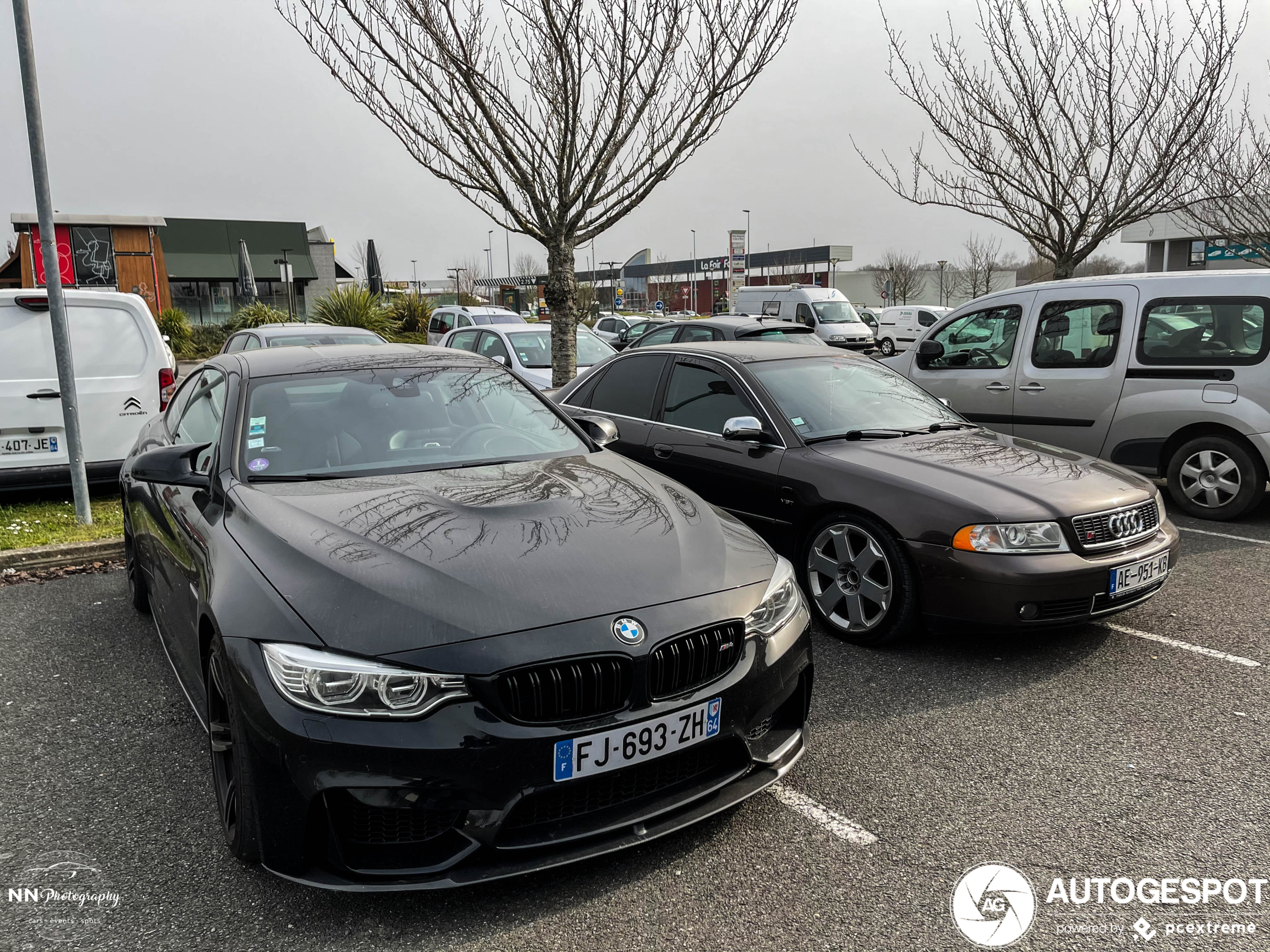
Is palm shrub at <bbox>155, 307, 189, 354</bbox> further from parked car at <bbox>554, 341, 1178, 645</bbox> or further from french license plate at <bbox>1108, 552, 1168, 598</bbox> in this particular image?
french license plate at <bbox>1108, 552, 1168, 598</bbox>

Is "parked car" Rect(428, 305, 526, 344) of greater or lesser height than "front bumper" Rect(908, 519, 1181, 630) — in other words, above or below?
above

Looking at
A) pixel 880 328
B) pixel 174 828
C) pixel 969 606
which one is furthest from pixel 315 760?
pixel 880 328

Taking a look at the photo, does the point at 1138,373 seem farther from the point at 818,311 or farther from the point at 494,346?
the point at 818,311

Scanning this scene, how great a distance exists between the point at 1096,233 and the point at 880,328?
20.4m

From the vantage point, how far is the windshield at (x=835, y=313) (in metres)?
26.0

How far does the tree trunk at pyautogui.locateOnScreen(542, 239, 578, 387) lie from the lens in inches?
384

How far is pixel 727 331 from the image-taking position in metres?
11.4

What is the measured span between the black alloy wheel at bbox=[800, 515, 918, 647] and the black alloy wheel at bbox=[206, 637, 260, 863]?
2927 millimetres

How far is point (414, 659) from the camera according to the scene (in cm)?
234

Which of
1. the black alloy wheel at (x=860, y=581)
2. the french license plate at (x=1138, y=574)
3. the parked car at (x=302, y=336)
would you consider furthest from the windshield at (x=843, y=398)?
the parked car at (x=302, y=336)

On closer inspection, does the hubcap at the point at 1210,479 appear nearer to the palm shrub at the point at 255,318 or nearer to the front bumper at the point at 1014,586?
the front bumper at the point at 1014,586

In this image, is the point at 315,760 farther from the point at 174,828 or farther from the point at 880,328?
the point at 880,328

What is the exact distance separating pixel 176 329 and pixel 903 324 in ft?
78.5

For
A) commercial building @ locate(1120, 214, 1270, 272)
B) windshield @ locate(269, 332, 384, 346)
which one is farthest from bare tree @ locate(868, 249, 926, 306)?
windshield @ locate(269, 332, 384, 346)
